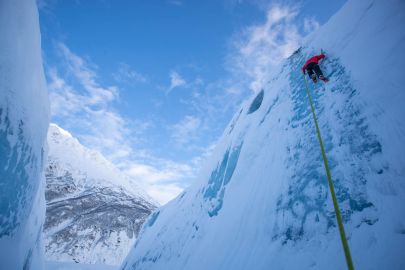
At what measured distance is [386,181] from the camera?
3.30 m

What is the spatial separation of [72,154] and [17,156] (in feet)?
333

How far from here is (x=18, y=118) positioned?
546 centimetres

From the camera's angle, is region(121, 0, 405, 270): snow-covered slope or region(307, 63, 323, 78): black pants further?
region(307, 63, 323, 78): black pants

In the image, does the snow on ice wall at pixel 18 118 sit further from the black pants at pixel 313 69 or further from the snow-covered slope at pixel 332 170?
the black pants at pixel 313 69

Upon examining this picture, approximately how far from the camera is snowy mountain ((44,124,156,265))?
148 ft

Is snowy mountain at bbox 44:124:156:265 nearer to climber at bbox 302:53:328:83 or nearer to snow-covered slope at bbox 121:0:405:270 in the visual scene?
snow-covered slope at bbox 121:0:405:270

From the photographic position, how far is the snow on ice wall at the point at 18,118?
4.64m

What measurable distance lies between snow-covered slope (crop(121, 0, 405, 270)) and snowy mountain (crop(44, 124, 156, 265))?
46.6 metres

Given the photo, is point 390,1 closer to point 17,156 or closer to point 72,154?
point 17,156

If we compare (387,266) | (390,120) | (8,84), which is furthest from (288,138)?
(8,84)

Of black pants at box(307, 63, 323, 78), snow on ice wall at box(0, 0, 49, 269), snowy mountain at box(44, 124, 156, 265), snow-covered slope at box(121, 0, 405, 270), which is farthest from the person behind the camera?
snowy mountain at box(44, 124, 156, 265)

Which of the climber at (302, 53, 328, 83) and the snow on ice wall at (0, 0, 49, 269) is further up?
the climber at (302, 53, 328, 83)

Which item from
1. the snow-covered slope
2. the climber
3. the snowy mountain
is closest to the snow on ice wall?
the snow-covered slope

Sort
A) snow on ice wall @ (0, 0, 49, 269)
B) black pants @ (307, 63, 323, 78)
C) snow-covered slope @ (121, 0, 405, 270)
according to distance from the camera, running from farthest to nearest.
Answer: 1. black pants @ (307, 63, 323, 78)
2. snow on ice wall @ (0, 0, 49, 269)
3. snow-covered slope @ (121, 0, 405, 270)
